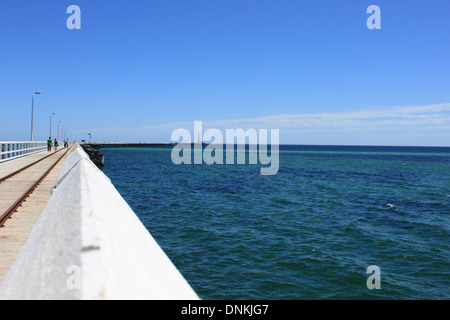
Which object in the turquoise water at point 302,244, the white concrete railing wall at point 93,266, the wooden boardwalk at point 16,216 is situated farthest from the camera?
the turquoise water at point 302,244

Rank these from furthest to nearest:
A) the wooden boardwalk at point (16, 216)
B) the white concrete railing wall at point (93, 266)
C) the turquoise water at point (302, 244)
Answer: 1. the turquoise water at point (302, 244)
2. the wooden boardwalk at point (16, 216)
3. the white concrete railing wall at point (93, 266)

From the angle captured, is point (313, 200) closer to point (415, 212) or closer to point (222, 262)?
point (415, 212)

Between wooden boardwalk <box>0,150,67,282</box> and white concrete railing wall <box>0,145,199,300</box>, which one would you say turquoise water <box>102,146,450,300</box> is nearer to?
wooden boardwalk <box>0,150,67,282</box>

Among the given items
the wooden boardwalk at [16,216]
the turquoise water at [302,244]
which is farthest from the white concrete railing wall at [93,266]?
the turquoise water at [302,244]

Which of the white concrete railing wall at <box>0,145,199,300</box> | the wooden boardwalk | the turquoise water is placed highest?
the white concrete railing wall at <box>0,145,199,300</box>

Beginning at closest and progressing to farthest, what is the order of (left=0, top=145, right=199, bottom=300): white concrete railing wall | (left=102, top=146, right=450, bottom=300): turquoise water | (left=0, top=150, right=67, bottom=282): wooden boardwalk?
(left=0, top=145, right=199, bottom=300): white concrete railing wall → (left=0, top=150, right=67, bottom=282): wooden boardwalk → (left=102, top=146, right=450, bottom=300): turquoise water

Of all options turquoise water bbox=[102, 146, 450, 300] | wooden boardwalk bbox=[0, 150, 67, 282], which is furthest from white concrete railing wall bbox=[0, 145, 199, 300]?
turquoise water bbox=[102, 146, 450, 300]

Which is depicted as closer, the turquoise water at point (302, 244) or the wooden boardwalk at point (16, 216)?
the wooden boardwalk at point (16, 216)

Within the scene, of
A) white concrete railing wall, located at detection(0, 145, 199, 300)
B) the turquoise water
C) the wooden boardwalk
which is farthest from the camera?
the turquoise water

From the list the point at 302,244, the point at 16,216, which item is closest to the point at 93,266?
the point at 16,216

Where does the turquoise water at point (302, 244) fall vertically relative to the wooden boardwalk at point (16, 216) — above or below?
below

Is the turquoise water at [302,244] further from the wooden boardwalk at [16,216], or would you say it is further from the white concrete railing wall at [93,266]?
the white concrete railing wall at [93,266]

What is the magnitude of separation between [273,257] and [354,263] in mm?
2585

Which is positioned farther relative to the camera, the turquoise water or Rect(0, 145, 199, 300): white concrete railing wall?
the turquoise water
